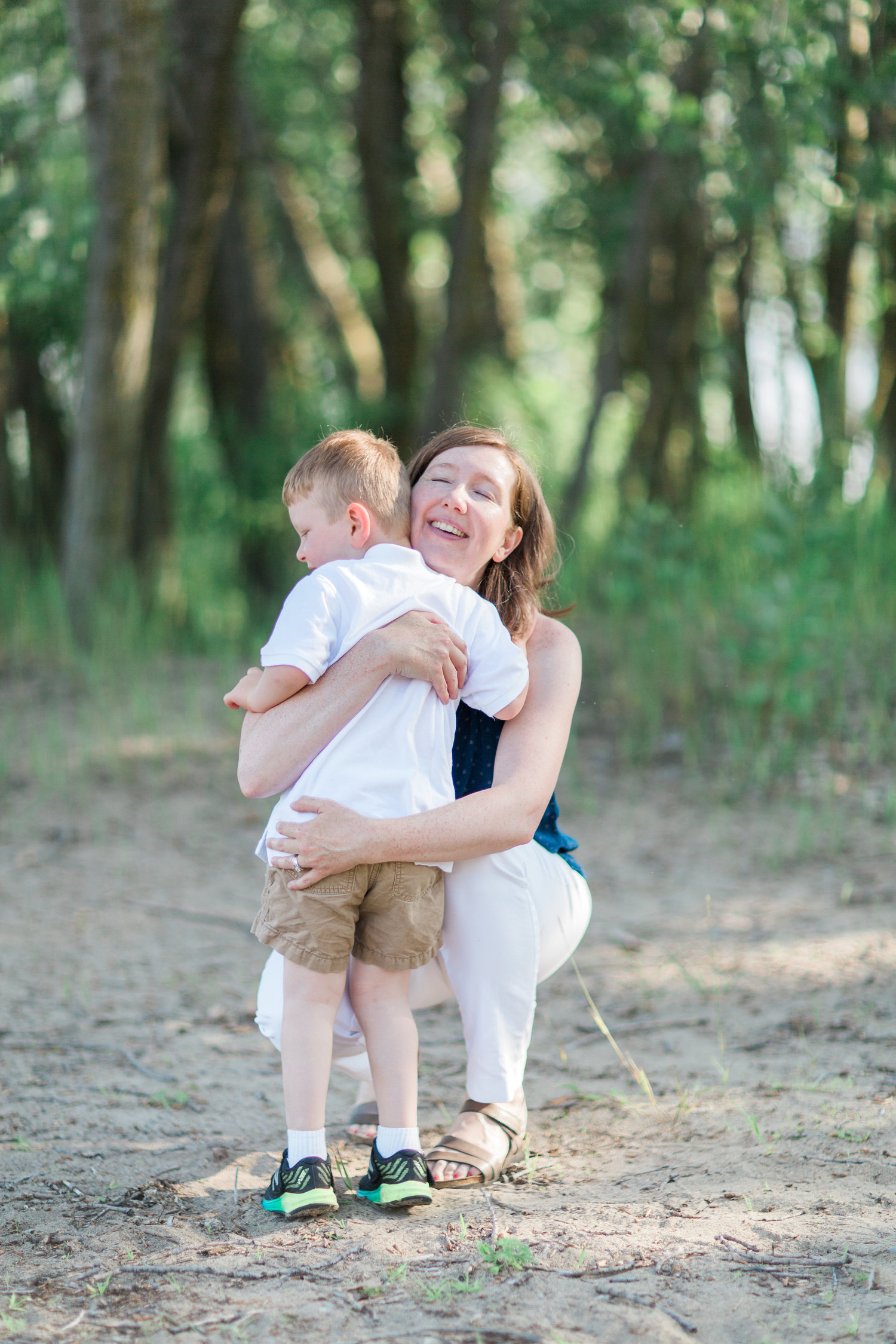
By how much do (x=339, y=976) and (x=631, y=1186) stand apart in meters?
0.65

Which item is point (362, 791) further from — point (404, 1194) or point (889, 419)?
point (889, 419)

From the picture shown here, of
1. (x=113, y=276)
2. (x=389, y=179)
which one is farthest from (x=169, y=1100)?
(x=389, y=179)

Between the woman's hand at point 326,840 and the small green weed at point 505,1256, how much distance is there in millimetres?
622

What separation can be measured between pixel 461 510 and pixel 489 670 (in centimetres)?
31

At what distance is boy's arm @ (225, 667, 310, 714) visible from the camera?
80.1 inches

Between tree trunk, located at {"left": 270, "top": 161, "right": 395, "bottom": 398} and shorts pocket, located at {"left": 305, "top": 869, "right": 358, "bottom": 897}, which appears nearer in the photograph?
shorts pocket, located at {"left": 305, "top": 869, "right": 358, "bottom": 897}

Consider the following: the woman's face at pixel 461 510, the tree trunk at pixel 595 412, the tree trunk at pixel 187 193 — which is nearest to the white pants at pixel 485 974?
the woman's face at pixel 461 510

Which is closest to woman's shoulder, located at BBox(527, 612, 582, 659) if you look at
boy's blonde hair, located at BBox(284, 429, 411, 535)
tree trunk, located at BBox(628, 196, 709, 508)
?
boy's blonde hair, located at BBox(284, 429, 411, 535)

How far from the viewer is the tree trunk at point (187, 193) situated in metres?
5.96

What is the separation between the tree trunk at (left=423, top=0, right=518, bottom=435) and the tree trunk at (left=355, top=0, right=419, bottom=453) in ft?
2.58

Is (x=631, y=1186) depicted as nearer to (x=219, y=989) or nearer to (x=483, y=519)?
(x=483, y=519)

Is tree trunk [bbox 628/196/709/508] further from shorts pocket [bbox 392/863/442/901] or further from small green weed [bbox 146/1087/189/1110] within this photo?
shorts pocket [bbox 392/863/442/901]

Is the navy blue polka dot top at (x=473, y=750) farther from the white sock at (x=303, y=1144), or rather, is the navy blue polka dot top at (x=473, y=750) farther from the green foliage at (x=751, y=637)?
the green foliage at (x=751, y=637)

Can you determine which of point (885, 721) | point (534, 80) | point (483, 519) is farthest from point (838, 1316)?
point (534, 80)
